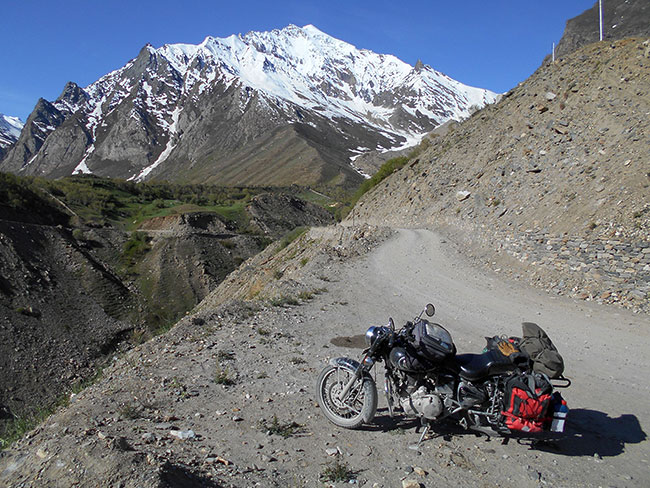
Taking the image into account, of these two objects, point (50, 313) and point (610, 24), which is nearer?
point (50, 313)

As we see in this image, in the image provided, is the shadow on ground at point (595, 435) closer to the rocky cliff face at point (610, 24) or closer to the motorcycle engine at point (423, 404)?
the motorcycle engine at point (423, 404)

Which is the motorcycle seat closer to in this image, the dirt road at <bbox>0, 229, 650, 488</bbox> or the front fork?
the dirt road at <bbox>0, 229, 650, 488</bbox>

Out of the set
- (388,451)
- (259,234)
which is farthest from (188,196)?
(388,451)

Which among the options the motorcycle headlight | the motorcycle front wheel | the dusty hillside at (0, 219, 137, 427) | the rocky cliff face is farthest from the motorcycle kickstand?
the rocky cliff face

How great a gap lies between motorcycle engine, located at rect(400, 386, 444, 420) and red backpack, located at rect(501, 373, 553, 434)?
25.9 inches

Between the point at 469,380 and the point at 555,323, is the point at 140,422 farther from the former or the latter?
the point at 555,323

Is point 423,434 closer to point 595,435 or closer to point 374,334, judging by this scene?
point 374,334

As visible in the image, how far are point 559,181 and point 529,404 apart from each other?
1557cm

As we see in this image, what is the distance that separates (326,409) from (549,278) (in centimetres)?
973

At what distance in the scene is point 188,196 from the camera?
247 feet

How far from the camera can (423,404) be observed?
466cm

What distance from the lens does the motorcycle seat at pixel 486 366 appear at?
4.52 meters

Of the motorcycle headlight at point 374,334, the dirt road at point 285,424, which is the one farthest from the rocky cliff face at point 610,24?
the motorcycle headlight at point 374,334

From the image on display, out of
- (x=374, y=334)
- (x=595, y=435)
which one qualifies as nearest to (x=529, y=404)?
(x=595, y=435)
